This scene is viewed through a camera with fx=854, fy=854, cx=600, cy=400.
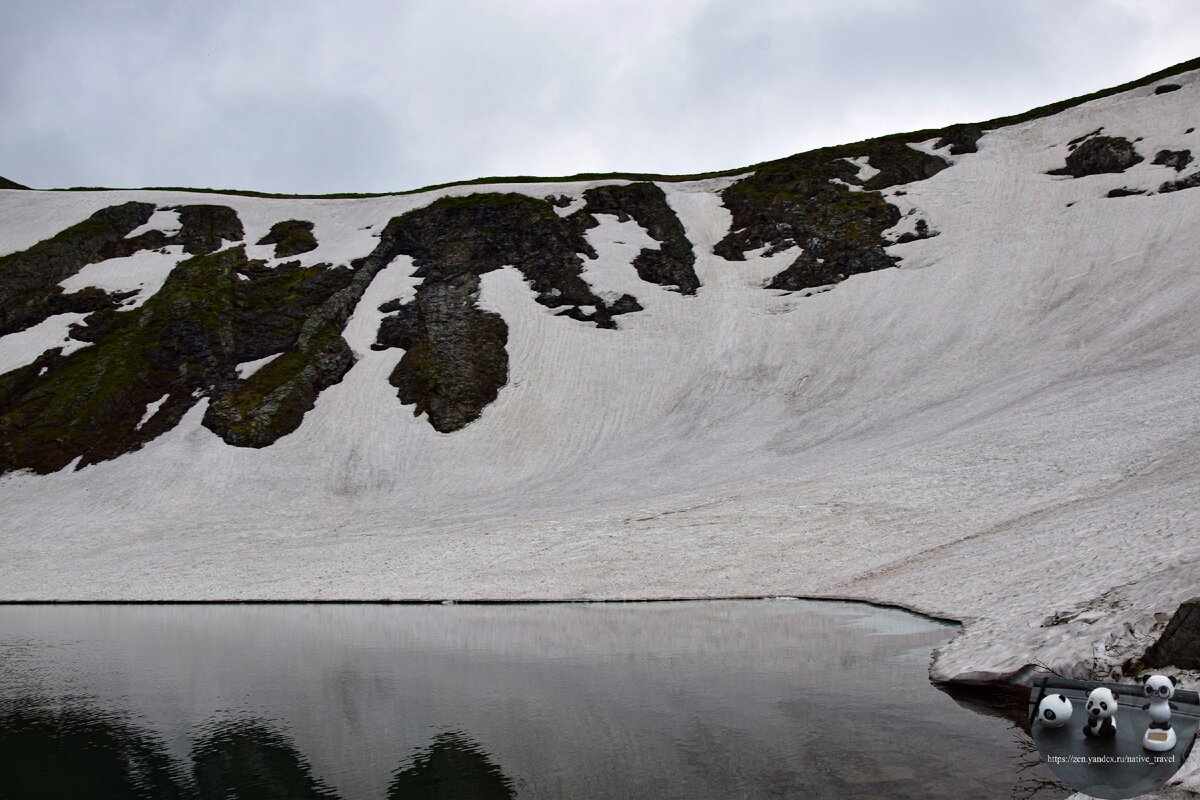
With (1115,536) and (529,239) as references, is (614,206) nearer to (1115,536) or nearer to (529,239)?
(529,239)

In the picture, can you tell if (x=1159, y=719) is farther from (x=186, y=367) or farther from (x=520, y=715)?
(x=186, y=367)

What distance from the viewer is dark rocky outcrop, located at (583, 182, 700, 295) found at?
86875 mm

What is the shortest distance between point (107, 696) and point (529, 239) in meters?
73.3

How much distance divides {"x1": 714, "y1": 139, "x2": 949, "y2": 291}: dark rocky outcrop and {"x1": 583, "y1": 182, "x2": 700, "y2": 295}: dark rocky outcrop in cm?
499

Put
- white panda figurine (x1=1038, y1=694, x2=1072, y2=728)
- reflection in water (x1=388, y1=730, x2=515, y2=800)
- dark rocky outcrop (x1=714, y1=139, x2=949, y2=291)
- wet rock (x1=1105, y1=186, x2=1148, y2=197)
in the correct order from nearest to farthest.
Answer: white panda figurine (x1=1038, y1=694, x2=1072, y2=728) → reflection in water (x1=388, y1=730, x2=515, y2=800) → wet rock (x1=1105, y1=186, x2=1148, y2=197) → dark rocky outcrop (x1=714, y1=139, x2=949, y2=291)

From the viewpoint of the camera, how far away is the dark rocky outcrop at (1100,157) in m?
80.4

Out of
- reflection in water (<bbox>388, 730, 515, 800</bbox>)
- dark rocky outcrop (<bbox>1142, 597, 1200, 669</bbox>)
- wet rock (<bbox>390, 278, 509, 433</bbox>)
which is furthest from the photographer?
wet rock (<bbox>390, 278, 509, 433</bbox>)

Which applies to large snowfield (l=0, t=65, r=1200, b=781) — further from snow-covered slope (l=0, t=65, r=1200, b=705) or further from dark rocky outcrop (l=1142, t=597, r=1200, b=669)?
dark rocky outcrop (l=1142, t=597, r=1200, b=669)

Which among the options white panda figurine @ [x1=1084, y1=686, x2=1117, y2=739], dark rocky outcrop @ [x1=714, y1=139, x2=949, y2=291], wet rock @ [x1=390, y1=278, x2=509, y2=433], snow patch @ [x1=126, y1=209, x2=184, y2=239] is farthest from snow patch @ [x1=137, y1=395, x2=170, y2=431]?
white panda figurine @ [x1=1084, y1=686, x2=1117, y2=739]

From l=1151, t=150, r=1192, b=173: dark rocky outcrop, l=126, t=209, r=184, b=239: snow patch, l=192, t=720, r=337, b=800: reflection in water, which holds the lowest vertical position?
l=192, t=720, r=337, b=800: reflection in water

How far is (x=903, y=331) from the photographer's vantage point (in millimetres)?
67500

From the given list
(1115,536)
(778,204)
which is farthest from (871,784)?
(778,204)

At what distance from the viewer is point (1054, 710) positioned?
9430 mm

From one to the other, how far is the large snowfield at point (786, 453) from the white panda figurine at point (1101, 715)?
2.19m
